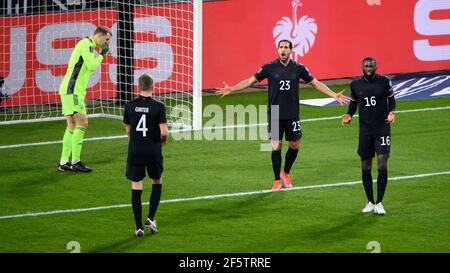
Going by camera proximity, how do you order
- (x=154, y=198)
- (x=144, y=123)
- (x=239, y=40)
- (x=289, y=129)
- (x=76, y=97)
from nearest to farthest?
(x=144, y=123)
(x=154, y=198)
(x=289, y=129)
(x=76, y=97)
(x=239, y=40)

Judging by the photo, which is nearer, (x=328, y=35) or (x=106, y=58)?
(x=106, y=58)

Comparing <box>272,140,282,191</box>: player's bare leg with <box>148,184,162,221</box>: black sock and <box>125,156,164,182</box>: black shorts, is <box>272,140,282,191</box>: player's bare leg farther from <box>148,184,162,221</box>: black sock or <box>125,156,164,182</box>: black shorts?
<box>125,156,164,182</box>: black shorts

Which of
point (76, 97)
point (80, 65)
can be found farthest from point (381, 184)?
point (80, 65)

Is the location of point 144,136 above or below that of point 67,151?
above

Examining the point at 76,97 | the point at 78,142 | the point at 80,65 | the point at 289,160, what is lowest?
the point at 289,160

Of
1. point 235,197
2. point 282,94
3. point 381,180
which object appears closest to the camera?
point 381,180

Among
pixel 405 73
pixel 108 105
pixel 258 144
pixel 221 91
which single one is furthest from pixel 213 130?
pixel 405 73

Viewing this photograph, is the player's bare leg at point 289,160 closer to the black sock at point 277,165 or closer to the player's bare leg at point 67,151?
the black sock at point 277,165

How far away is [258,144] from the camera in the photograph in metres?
19.3

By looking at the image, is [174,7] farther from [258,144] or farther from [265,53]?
[258,144]

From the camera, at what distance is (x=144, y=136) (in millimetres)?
13125

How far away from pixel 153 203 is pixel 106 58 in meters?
9.65

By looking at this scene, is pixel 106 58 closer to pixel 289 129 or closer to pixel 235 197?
pixel 289 129

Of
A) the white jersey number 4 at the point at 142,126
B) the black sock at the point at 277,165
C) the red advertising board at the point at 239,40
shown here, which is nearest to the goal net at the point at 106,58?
the red advertising board at the point at 239,40
